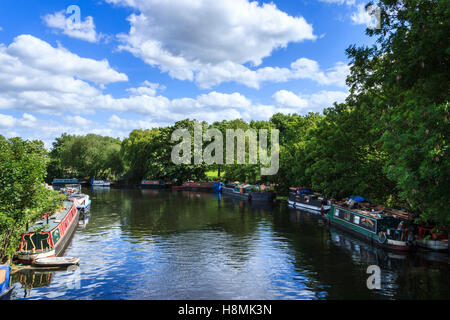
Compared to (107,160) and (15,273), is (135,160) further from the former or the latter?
(15,273)

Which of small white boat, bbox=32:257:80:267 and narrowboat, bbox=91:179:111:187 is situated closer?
small white boat, bbox=32:257:80:267

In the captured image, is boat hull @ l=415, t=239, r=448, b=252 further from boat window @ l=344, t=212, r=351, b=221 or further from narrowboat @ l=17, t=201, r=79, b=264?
narrowboat @ l=17, t=201, r=79, b=264

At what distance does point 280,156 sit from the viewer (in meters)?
78.8

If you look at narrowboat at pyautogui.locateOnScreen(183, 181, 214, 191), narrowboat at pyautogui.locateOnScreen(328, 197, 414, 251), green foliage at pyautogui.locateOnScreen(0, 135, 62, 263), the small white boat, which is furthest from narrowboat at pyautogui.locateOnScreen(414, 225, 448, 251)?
narrowboat at pyautogui.locateOnScreen(183, 181, 214, 191)

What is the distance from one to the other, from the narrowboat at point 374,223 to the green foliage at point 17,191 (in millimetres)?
27586

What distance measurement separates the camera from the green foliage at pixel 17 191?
21.3 metres

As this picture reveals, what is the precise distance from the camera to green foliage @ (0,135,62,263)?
21.3 m

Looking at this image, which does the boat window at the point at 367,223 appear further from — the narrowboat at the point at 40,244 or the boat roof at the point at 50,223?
the boat roof at the point at 50,223

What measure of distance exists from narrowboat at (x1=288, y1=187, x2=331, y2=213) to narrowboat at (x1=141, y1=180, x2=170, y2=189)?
178 feet

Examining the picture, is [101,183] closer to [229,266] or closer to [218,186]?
[218,186]

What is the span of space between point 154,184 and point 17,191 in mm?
91086

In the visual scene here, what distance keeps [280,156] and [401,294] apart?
195 feet

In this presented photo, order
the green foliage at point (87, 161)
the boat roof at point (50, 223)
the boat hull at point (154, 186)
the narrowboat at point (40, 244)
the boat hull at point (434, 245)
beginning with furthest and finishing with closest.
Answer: the green foliage at point (87, 161) < the boat hull at point (154, 186) < the boat roof at point (50, 223) < the boat hull at point (434, 245) < the narrowboat at point (40, 244)

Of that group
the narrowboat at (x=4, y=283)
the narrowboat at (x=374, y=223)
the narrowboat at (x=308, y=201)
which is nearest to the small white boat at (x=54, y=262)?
the narrowboat at (x=4, y=283)
